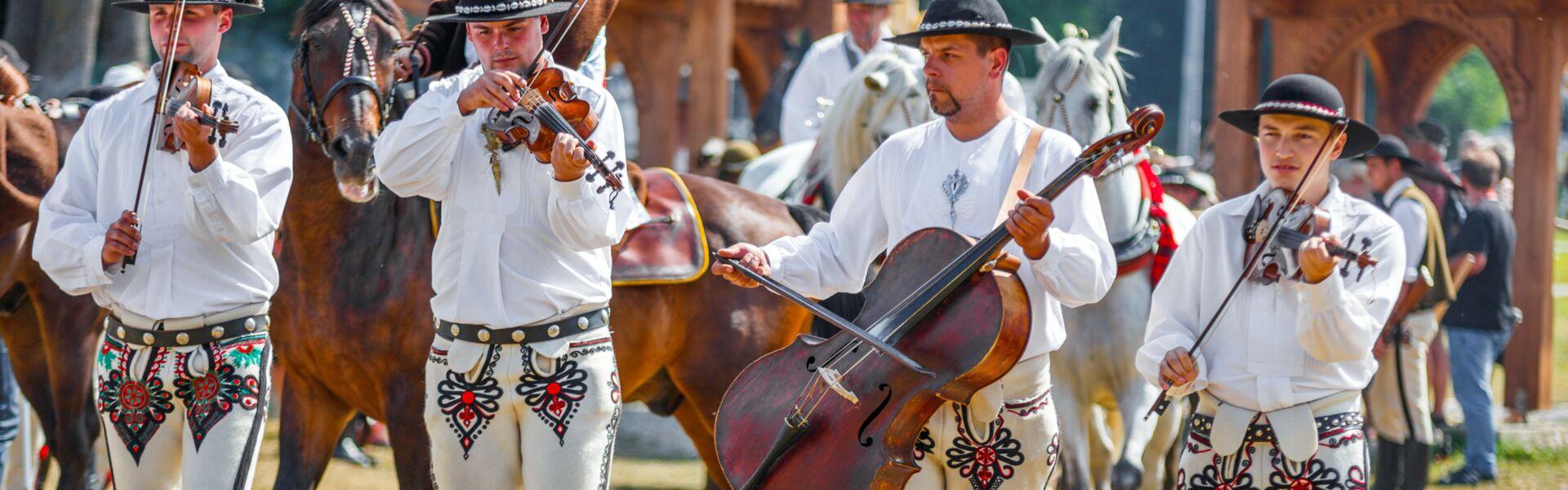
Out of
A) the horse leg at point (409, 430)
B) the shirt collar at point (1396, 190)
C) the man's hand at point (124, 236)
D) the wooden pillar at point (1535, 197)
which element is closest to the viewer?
the man's hand at point (124, 236)

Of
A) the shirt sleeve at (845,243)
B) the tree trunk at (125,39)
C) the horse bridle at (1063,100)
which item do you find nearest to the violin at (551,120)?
the shirt sleeve at (845,243)

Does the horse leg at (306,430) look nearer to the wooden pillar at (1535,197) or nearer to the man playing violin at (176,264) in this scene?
the man playing violin at (176,264)

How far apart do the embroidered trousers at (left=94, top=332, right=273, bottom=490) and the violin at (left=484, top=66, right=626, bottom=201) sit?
3.80ft

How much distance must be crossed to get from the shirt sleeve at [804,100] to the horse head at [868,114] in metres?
1.78

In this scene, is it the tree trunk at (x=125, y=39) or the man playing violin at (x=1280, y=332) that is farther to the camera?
the tree trunk at (x=125, y=39)

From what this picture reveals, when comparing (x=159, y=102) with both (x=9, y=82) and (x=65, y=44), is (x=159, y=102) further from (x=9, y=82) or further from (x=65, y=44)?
(x=65, y=44)

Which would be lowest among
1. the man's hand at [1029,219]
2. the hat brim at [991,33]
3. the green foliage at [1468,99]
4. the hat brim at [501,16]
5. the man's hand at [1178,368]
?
the green foliage at [1468,99]

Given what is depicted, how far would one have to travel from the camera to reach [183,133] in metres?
4.14

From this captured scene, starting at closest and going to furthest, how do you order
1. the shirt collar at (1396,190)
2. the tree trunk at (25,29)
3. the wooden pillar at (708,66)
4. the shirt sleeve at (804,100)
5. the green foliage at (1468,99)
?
the shirt collar at (1396,190) → the shirt sleeve at (804,100) → the tree trunk at (25,29) → the wooden pillar at (708,66) → the green foliage at (1468,99)

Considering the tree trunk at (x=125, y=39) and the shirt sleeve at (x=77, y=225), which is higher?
the tree trunk at (x=125, y=39)

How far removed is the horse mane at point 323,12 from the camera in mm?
5156

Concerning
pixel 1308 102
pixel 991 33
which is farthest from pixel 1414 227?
pixel 991 33

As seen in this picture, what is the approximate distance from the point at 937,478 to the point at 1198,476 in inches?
28.1

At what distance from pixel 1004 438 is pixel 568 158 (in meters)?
1.24
